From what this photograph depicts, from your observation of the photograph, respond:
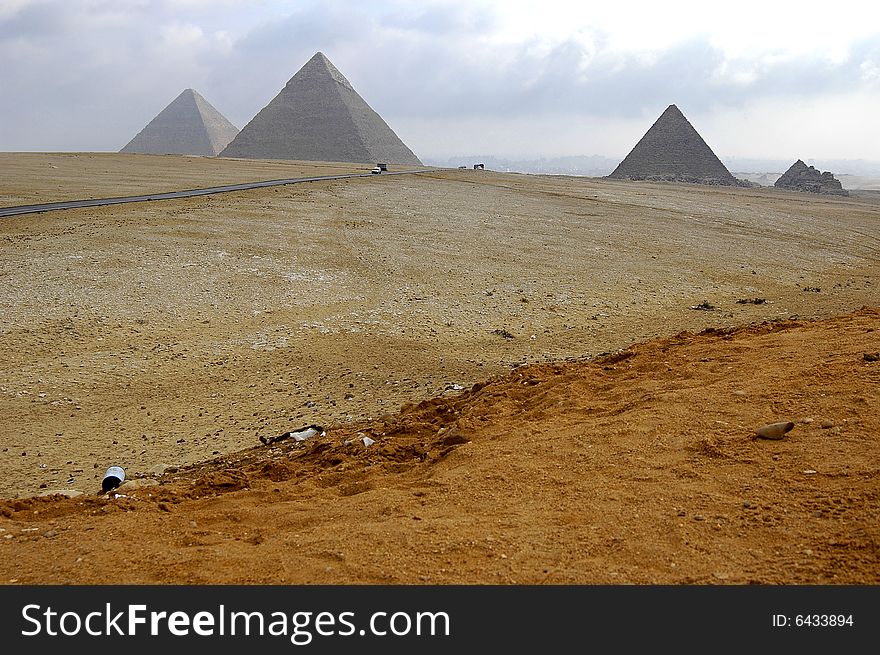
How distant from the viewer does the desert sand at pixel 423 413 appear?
406 cm

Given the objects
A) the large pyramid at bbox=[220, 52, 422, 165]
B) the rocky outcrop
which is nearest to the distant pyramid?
the large pyramid at bbox=[220, 52, 422, 165]

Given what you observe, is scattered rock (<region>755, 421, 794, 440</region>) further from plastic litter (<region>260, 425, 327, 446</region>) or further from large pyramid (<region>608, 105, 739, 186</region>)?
large pyramid (<region>608, 105, 739, 186</region>)

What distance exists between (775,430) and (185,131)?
163 m

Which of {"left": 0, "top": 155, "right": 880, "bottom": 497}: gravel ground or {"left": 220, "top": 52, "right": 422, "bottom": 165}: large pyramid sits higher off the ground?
{"left": 220, "top": 52, "right": 422, "bottom": 165}: large pyramid

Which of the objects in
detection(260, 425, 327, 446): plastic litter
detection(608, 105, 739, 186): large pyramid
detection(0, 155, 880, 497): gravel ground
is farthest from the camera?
detection(608, 105, 739, 186): large pyramid

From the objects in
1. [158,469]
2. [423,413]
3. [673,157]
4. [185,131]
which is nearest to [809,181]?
[673,157]

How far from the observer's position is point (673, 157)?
95000 millimetres

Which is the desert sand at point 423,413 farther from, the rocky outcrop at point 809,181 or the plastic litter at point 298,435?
the rocky outcrop at point 809,181

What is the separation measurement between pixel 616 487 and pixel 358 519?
1807mm

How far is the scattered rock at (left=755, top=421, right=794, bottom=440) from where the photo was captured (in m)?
5.30

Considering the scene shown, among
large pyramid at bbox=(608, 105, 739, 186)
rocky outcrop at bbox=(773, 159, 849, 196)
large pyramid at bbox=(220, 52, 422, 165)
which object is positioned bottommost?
rocky outcrop at bbox=(773, 159, 849, 196)

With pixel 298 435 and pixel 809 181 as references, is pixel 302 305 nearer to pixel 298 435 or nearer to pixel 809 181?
pixel 298 435

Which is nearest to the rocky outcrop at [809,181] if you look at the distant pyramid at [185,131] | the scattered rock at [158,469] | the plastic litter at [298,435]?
the plastic litter at [298,435]

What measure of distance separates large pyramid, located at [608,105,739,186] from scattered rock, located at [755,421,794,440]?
90.4 m
